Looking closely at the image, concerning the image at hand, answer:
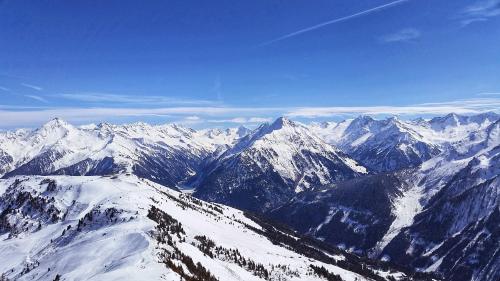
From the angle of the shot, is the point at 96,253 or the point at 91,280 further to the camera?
the point at 96,253

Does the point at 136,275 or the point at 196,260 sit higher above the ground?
the point at 136,275

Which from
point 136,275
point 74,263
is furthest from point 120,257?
point 136,275

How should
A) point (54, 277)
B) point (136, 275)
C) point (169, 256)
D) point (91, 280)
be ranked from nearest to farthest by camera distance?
point (136, 275) < point (91, 280) < point (169, 256) < point (54, 277)

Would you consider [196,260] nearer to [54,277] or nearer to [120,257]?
[120,257]

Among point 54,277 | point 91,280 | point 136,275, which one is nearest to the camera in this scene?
point 136,275

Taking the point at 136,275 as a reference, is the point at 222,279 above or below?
below

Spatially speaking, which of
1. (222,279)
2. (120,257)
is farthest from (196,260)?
(120,257)

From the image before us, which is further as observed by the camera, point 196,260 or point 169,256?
point 196,260

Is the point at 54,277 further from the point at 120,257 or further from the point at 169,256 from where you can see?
the point at 169,256

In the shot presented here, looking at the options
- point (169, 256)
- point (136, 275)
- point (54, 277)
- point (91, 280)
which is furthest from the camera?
point (54, 277)
